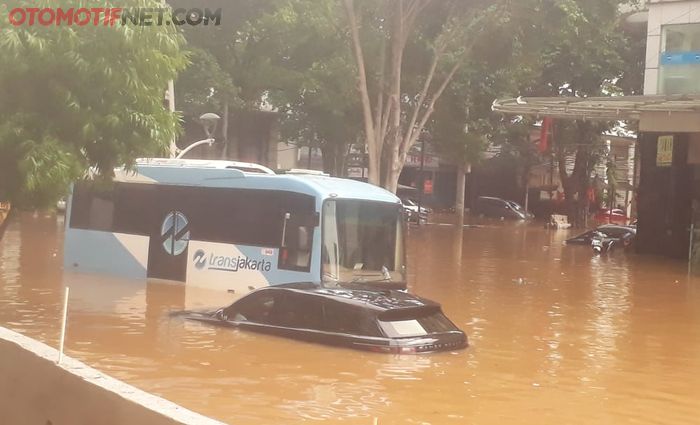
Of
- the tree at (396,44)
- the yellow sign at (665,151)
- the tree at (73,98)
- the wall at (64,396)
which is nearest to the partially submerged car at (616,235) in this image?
the yellow sign at (665,151)

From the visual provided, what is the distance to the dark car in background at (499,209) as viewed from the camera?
62406 millimetres

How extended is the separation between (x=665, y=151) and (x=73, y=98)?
26473 millimetres

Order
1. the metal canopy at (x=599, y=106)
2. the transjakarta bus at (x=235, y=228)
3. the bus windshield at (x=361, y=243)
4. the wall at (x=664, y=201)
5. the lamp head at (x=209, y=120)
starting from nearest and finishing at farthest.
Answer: the bus windshield at (x=361, y=243) → the transjakarta bus at (x=235, y=228) → the metal canopy at (x=599, y=106) → the lamp head at (x=209, y=120) → the wall at (x=664, y=201)

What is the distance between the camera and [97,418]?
5.43 meters

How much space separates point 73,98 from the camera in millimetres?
11094

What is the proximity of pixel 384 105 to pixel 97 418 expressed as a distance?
22.9m

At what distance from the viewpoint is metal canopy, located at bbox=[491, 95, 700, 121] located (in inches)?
1007

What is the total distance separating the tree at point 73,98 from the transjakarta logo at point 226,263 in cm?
571

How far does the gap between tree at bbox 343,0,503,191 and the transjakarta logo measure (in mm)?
7376

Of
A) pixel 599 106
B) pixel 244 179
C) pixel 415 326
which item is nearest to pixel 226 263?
pixel 244 179

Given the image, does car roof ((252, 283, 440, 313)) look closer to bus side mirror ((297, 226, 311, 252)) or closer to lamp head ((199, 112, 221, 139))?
bus side mirror ((297, 226, 311, 252))

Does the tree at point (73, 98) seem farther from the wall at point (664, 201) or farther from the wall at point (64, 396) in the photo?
the wall at point (664, 201)

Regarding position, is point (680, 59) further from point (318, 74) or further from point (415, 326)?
point (415, 326)

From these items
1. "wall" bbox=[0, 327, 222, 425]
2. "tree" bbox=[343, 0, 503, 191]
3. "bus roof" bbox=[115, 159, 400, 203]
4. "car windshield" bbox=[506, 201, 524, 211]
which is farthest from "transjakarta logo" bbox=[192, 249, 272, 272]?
"car windshield" bbox=[506, 201, 524, 211]
